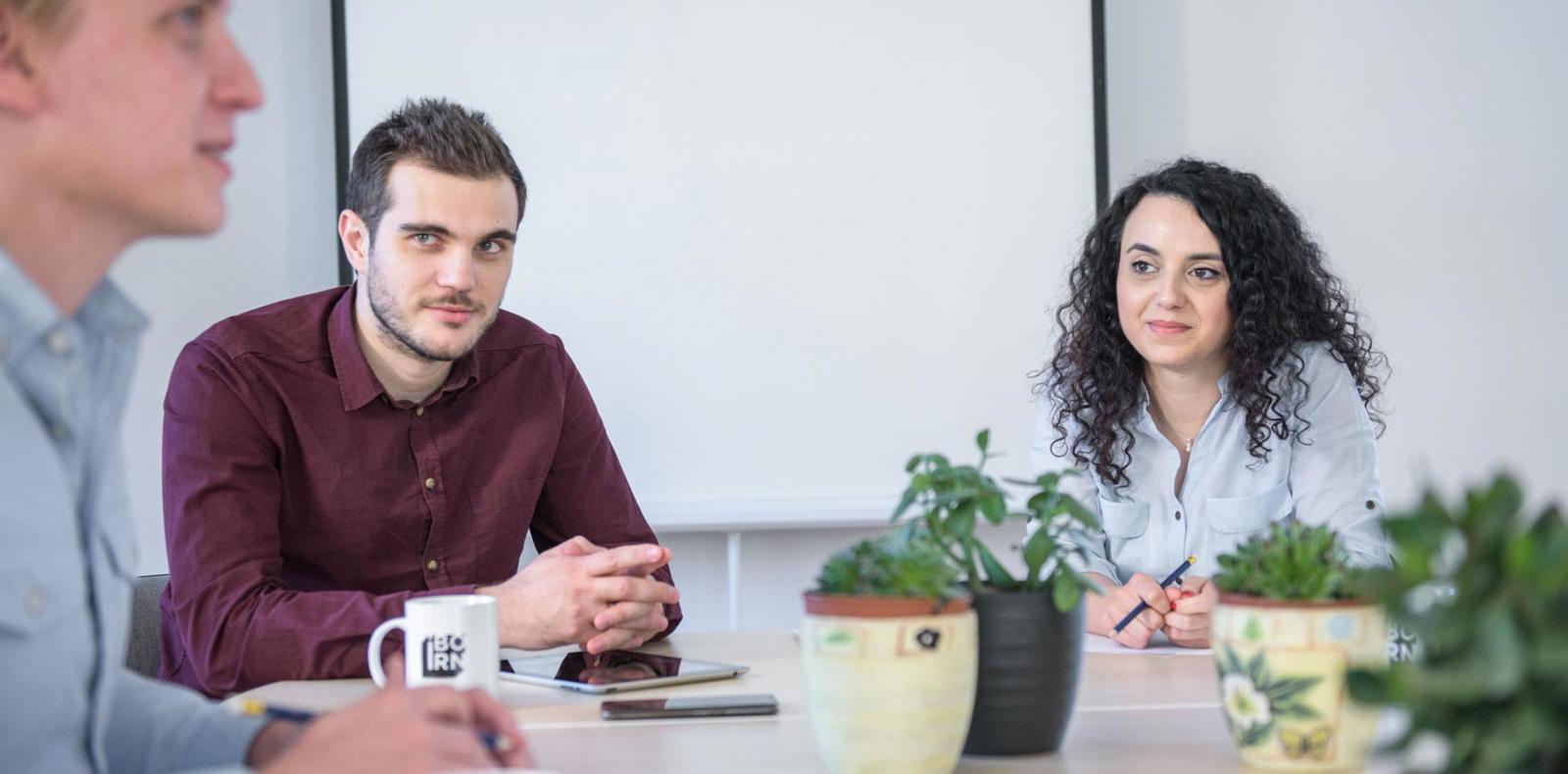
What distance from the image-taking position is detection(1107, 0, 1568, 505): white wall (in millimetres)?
3221

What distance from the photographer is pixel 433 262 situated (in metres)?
2.19

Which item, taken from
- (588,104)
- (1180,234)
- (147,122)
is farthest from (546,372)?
(147,122)

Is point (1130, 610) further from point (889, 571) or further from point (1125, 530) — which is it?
point (889, 571)

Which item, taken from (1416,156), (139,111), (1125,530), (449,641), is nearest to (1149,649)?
(1125,530)

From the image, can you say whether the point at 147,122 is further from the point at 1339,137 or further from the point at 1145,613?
the point at 1339,137

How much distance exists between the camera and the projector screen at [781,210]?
10.0ft

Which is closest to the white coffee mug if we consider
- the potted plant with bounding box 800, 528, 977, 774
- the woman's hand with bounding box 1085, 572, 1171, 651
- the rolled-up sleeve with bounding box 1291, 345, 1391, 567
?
the potted plant with bounding box 800, 528, 977, 774

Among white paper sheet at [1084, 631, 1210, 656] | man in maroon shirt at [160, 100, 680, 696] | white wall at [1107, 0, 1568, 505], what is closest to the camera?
white paper sheet at [1084, 631, 1210, 656]

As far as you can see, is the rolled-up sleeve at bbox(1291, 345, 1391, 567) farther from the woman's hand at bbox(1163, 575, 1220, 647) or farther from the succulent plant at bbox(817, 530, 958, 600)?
the succulent plant at bbox(817, 530, 958, 600)

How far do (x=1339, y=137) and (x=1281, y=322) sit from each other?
99 centimetres

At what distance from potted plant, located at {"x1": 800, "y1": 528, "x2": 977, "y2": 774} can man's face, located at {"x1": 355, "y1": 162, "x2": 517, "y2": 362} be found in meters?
1.24

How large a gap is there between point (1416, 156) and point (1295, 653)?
8.41ft

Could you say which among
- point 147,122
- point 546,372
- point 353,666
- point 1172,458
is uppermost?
point 147,122

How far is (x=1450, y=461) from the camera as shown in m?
3.23
